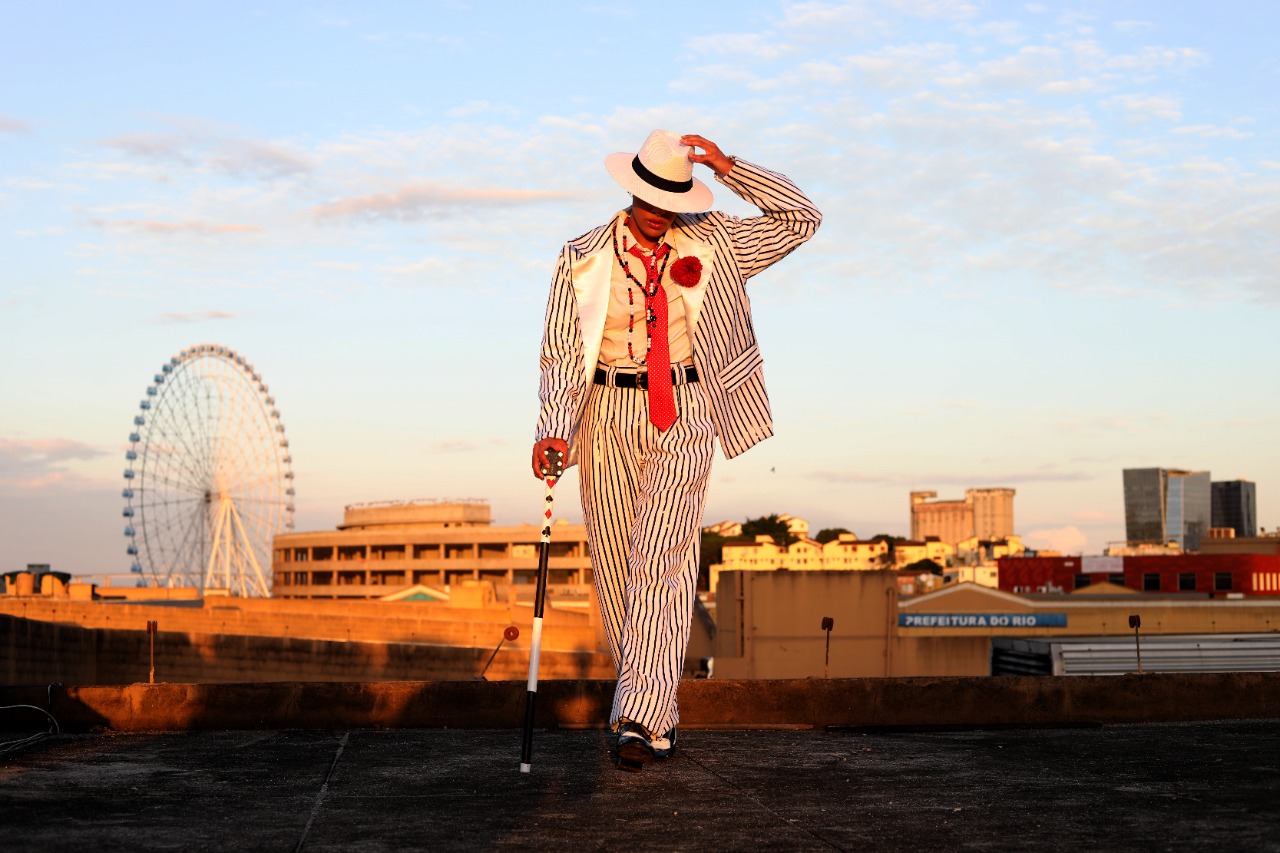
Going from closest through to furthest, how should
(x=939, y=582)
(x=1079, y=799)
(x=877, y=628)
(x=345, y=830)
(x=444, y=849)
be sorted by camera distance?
(x=444, y=849) → (x=345, y=830) → (x=1079, y=799) → (x=877, y=628) → (x=939, y=582)

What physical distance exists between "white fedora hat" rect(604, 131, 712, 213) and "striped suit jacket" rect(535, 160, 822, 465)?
0.70 ft

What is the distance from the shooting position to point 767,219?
6141mm

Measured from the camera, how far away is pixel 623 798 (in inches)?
177

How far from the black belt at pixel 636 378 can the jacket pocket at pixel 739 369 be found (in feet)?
0.36

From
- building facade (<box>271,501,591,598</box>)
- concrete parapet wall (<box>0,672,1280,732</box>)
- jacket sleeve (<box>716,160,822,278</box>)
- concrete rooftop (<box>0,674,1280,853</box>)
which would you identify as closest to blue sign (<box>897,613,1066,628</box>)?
building facade (<box>271,501,591,598</box>)

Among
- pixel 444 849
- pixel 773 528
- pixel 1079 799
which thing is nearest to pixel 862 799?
pixel 1079 799

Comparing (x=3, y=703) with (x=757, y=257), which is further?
(x=3, y=703)

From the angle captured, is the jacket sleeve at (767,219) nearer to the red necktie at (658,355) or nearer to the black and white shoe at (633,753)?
the red necktie at (658,355)

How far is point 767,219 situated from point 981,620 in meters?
78.5

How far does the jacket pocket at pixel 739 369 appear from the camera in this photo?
5.90m

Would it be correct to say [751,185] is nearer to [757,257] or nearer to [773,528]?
[757,257]

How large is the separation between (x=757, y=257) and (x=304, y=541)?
15366 centimetres

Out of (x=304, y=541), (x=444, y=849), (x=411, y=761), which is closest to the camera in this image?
(x=444, y=849)

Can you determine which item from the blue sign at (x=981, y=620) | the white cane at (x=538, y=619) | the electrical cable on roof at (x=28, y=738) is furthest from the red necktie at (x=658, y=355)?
the blue sign at (x=981, y=620)
